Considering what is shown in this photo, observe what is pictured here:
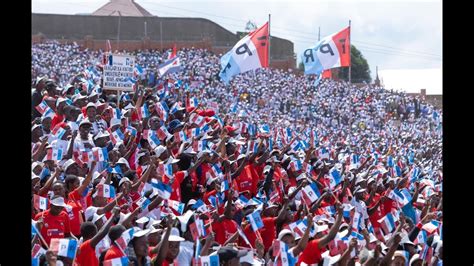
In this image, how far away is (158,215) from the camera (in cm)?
1015

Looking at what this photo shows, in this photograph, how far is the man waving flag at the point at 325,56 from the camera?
34781 mm

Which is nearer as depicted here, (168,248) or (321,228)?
(168,248)

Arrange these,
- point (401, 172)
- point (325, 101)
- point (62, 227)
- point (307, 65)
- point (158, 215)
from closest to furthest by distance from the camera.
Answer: point (62, 227) → point (158, 215) → point (401, 172) → point (307, 65) → point (325, 101)

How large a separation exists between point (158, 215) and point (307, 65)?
25.6m

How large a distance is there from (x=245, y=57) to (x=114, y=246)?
776 inches

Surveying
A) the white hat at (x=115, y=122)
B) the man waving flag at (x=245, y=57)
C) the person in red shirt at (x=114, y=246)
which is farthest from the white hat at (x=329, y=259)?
the man waving flag at (x=245, y=57)

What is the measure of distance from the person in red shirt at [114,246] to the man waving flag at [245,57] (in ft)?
61.7

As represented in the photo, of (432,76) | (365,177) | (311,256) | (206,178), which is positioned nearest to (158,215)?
(311,256)

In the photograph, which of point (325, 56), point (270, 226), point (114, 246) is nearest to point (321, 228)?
point (270, 226)

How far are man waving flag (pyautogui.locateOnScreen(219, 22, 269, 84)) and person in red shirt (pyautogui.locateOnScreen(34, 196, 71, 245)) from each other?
17779 millimetres

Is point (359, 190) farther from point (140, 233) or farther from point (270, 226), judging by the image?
point (140, 233)

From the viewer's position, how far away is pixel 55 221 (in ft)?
29.8

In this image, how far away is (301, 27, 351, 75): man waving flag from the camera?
114 feet
